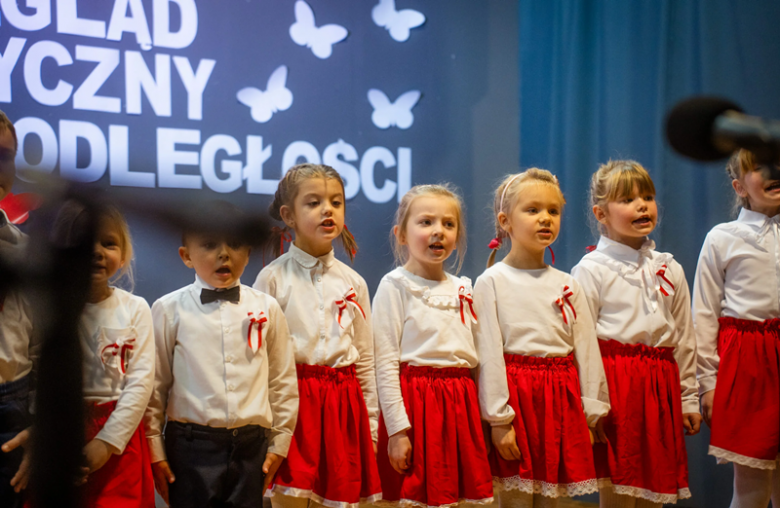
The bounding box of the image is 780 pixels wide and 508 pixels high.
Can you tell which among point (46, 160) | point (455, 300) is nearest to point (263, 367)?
point (455, 300)

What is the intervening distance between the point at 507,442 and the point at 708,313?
3.05 ft

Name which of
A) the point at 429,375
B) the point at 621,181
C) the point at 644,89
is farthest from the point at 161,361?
the point at 644,89

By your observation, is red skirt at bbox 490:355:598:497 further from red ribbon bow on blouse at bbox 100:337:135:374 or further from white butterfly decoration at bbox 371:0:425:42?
white butterfly decoration at bbox 371:0:425:42

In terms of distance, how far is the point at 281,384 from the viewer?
5.91ft

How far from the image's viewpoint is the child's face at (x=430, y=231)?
204 cm

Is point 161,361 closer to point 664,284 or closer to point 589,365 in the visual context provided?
point 589,365

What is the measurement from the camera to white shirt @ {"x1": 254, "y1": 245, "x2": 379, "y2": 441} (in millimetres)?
1909

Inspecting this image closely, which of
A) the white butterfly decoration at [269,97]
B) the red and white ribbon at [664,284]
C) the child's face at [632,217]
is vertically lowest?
the red and white ribbon at [664,284]

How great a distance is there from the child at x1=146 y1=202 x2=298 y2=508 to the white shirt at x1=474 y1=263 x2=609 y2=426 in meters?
0.59

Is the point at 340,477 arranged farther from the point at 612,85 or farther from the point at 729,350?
the point at 612,85

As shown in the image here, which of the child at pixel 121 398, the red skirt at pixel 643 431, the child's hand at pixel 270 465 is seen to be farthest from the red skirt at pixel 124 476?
the red skirt at pixel 643 431

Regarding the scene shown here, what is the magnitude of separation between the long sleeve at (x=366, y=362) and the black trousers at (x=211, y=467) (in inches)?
16.8

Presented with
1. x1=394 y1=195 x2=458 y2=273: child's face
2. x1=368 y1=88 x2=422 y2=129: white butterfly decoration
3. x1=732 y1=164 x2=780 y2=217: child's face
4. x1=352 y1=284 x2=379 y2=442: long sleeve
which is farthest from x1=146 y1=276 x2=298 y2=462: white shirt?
x1=732 y1=164 x2=780 y2=217: child's face

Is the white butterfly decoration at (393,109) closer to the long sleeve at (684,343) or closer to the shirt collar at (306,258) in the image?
the shirt collar at (306,258)
